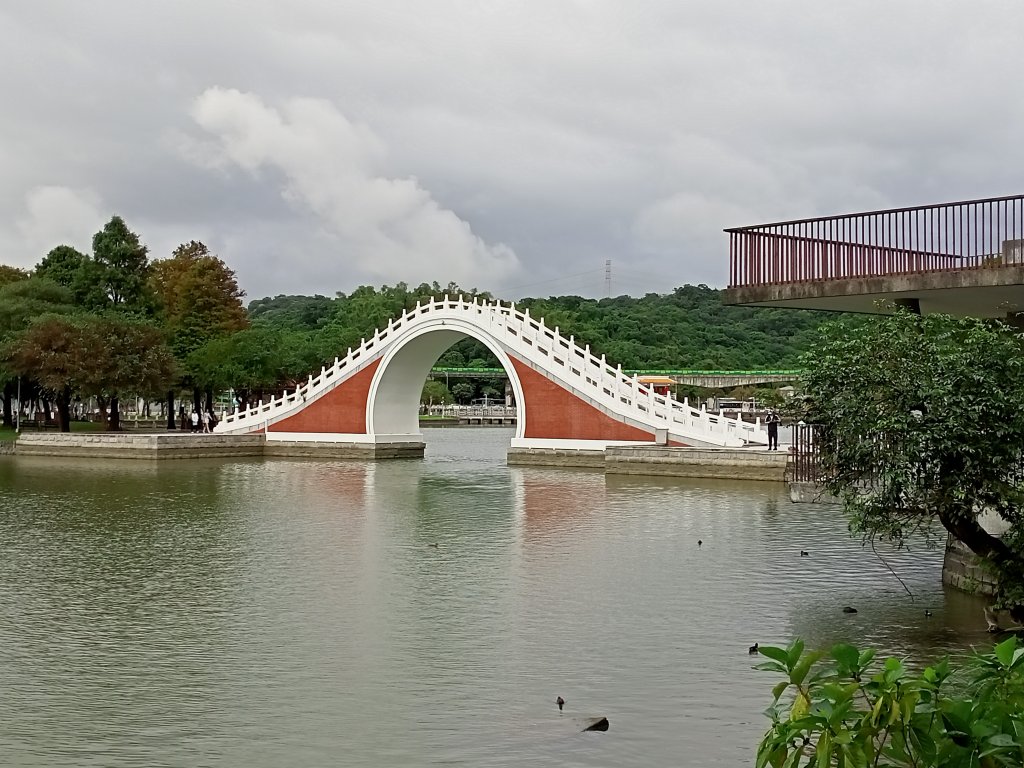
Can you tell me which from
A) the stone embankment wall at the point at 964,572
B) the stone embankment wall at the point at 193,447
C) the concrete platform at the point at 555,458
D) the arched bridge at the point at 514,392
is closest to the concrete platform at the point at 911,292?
the stone embankment wall at the point at 964,572

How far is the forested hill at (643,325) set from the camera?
200ft

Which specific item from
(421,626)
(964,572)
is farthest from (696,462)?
(421,626)

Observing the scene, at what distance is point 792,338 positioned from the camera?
231 feet

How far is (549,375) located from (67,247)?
2732 cm

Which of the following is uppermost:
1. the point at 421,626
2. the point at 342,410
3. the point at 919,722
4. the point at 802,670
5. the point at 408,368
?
the point at 408,368

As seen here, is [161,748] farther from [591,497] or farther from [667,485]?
[667,485]

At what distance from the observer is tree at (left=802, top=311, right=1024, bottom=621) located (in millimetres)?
8977

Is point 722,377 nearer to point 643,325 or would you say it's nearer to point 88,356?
point 643,325

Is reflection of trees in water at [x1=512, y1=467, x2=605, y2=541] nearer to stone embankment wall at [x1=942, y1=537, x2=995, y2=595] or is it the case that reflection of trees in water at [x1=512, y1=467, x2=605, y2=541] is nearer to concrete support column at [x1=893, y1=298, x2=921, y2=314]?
stone embankment wall at [x1=942, y1=537, x2=995, y2=595]

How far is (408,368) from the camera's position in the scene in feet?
112

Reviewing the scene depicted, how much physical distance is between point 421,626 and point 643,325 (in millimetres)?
66872

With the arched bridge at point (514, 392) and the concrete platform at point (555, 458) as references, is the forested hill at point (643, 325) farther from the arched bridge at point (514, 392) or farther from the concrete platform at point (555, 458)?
the concrete platform at point (555, 458)

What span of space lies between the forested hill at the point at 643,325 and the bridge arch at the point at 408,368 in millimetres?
17362

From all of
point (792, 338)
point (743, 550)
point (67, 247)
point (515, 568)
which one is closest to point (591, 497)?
point (743, 550)
